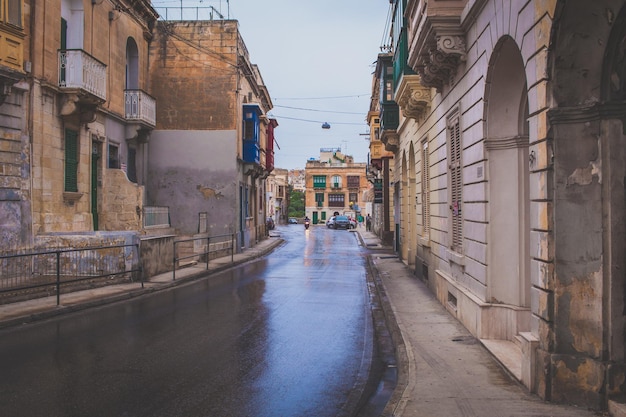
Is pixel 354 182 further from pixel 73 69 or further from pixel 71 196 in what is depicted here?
pixel 73 69

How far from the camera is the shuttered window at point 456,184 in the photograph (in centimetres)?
1001

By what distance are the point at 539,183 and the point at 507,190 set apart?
2367mm

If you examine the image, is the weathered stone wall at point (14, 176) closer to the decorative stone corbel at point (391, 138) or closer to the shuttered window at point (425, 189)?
the shuttered window at point (425, 189)

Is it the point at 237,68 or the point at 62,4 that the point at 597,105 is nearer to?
the point at 62,4

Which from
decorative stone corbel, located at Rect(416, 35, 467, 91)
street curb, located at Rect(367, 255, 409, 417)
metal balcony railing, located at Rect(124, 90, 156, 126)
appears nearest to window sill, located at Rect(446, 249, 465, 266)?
street curb, located at Rect(367, 255, 409, 417)

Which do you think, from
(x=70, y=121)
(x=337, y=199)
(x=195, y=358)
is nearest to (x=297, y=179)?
(x=337, y=199)

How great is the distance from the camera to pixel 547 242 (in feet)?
17.7

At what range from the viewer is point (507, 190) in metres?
7.91

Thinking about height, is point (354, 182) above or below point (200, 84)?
below

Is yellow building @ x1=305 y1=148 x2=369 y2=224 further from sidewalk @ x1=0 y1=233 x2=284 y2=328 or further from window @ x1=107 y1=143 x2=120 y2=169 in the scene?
sidewalk @ x1=0 y1=233 x2=284 y2=328

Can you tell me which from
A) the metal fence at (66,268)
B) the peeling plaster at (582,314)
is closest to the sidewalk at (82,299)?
the metal fence at (66,268)

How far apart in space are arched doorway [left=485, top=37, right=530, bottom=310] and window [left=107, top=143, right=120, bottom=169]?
16881mm

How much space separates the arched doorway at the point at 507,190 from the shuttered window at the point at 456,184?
1772 mm

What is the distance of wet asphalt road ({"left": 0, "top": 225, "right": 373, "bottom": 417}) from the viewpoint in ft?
18.5
